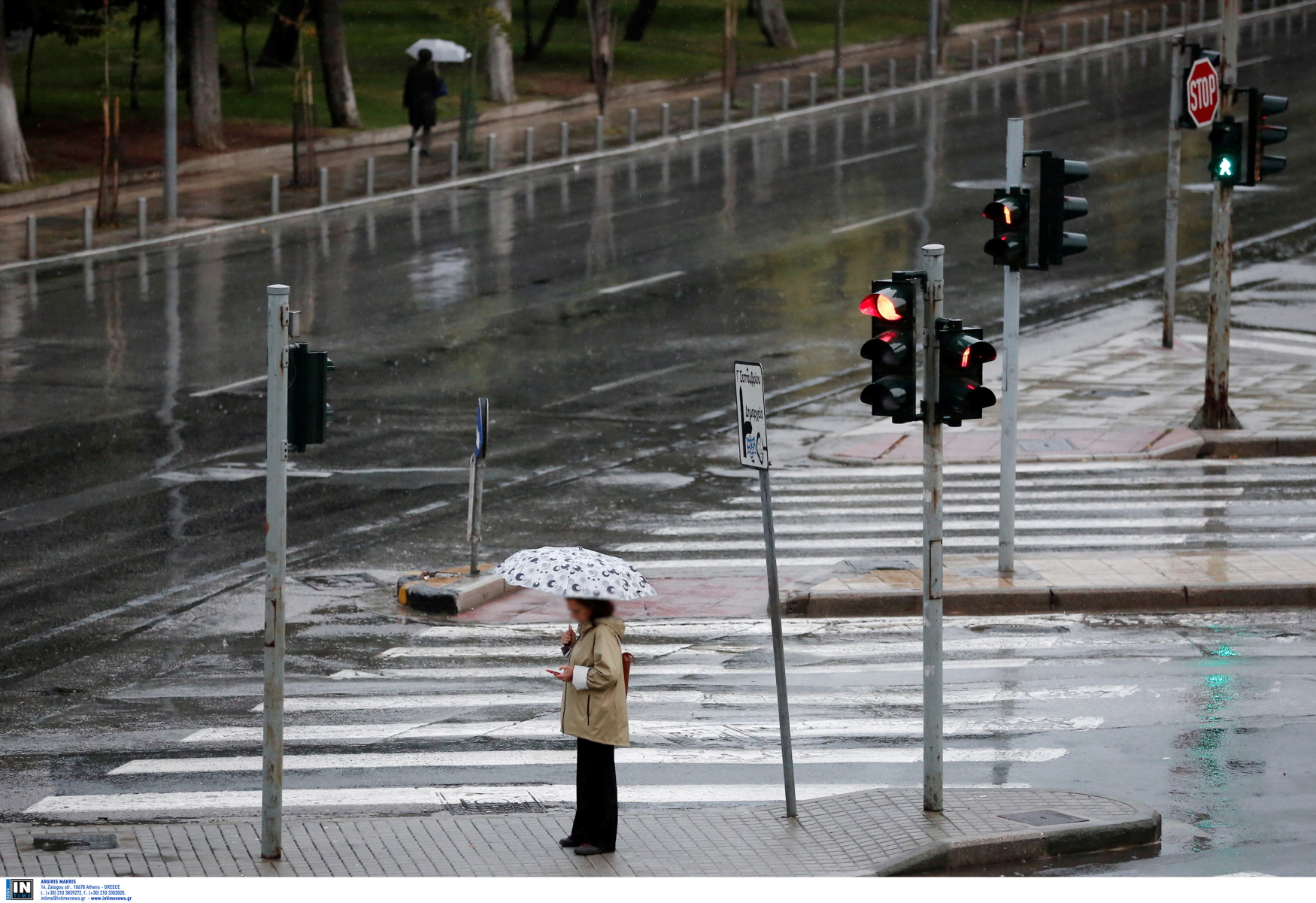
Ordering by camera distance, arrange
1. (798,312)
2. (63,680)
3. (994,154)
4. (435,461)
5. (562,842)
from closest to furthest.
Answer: (562,842) → (63,680) → (435,461) → (798,312) → (994,154)

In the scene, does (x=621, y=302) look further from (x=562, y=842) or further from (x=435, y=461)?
(x=562, y=842)

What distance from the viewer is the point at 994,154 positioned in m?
42.4

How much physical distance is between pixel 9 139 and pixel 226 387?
54.9ft

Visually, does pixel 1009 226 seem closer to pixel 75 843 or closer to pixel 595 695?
pixel 595 695

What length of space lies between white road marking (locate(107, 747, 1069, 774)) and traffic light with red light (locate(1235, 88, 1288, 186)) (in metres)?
10.8

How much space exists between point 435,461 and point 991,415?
23.9 feet

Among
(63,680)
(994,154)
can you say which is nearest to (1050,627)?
(63,680)

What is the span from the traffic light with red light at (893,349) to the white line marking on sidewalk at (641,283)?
20.2 metres

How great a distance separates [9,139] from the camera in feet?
124

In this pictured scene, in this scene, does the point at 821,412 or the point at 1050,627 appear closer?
A: the point at 1050,627

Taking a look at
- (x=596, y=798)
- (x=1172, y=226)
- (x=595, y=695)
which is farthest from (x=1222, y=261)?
(x=596, y=798)

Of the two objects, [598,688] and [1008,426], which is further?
[1008,426]

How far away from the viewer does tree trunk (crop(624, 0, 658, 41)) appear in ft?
208

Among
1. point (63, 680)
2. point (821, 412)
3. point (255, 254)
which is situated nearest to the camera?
point (63, 680)
